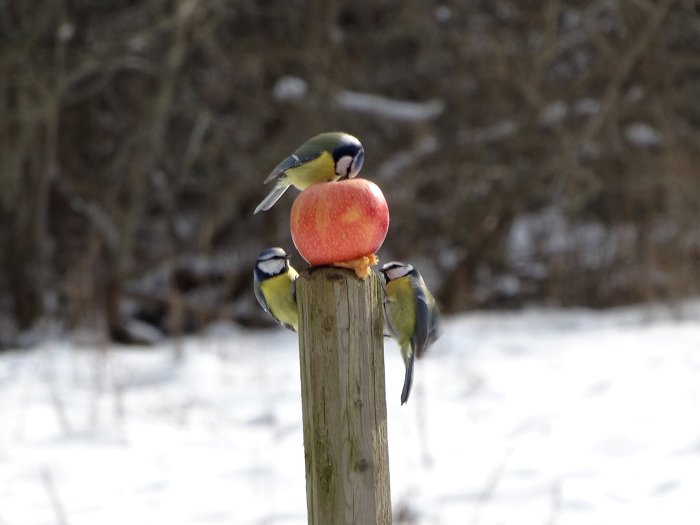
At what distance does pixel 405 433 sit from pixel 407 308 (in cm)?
Result: 273

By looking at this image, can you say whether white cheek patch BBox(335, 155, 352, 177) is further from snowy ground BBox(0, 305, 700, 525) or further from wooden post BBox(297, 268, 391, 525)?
snowy ground BBox(0, 305, 700, 525)

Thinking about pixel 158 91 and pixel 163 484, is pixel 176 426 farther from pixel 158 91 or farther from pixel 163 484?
pixel 158 91

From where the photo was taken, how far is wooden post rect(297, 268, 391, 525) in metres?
2.12

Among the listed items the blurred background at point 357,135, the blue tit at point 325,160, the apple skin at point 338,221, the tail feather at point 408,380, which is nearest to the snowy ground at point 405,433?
the blurred background at point 357,135

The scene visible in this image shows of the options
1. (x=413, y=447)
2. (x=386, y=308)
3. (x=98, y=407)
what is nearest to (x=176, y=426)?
(x=98, y=407)

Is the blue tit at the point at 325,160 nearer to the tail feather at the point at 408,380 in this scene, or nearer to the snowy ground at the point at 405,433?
the tail feather at the point at 408,380

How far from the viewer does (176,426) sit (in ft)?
16.6

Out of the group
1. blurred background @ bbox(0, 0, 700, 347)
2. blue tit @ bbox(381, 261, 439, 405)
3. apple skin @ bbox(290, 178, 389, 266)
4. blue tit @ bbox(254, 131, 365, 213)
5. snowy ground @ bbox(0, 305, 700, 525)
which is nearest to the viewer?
apple skin @ bbox(290, 178, 389, 266)

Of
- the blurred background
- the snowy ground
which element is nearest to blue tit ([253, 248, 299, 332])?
the snowy ground

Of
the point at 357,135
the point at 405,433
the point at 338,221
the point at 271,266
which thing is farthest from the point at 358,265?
the point at 357,135

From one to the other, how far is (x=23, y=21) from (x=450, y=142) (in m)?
3.71

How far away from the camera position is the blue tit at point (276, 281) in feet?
7.47

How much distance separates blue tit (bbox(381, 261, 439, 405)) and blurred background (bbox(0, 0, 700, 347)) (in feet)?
18.0

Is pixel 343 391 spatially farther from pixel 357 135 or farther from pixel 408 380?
pixel 357 135
